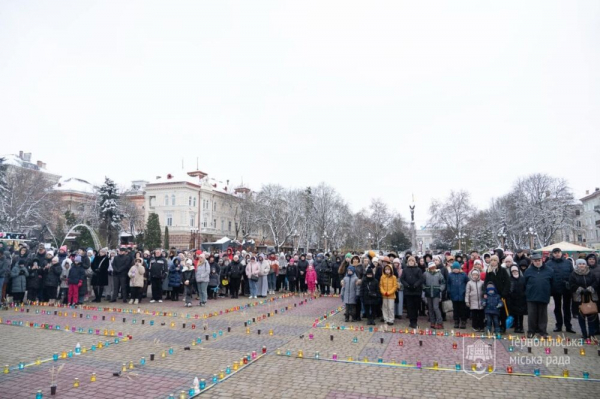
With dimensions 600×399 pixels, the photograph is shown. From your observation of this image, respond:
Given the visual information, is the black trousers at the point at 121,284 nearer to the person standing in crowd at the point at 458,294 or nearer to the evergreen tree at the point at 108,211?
the person standing in crowd at the point at 458,294

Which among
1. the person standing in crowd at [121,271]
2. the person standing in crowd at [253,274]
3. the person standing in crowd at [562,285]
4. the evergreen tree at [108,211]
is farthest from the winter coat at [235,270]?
the evergreen tree at [108,211]

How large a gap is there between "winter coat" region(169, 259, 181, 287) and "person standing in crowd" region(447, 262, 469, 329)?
1049 cm

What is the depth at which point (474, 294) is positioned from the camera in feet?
36.3

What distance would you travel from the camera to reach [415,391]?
6.12m

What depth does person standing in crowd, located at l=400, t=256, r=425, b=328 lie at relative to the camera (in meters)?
11.6

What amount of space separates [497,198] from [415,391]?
81.9 metres

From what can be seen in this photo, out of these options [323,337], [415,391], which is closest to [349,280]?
[323,337]

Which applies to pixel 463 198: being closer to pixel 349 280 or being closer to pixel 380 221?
pixel 380 221

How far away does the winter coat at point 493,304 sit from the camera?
34.9 feet

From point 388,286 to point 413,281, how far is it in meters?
0.72

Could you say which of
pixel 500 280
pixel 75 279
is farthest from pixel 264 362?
pixel 75 279

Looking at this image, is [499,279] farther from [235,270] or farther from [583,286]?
[235,270]

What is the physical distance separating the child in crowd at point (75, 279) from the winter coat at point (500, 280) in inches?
542

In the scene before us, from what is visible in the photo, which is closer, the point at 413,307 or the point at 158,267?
the point at 413,307
